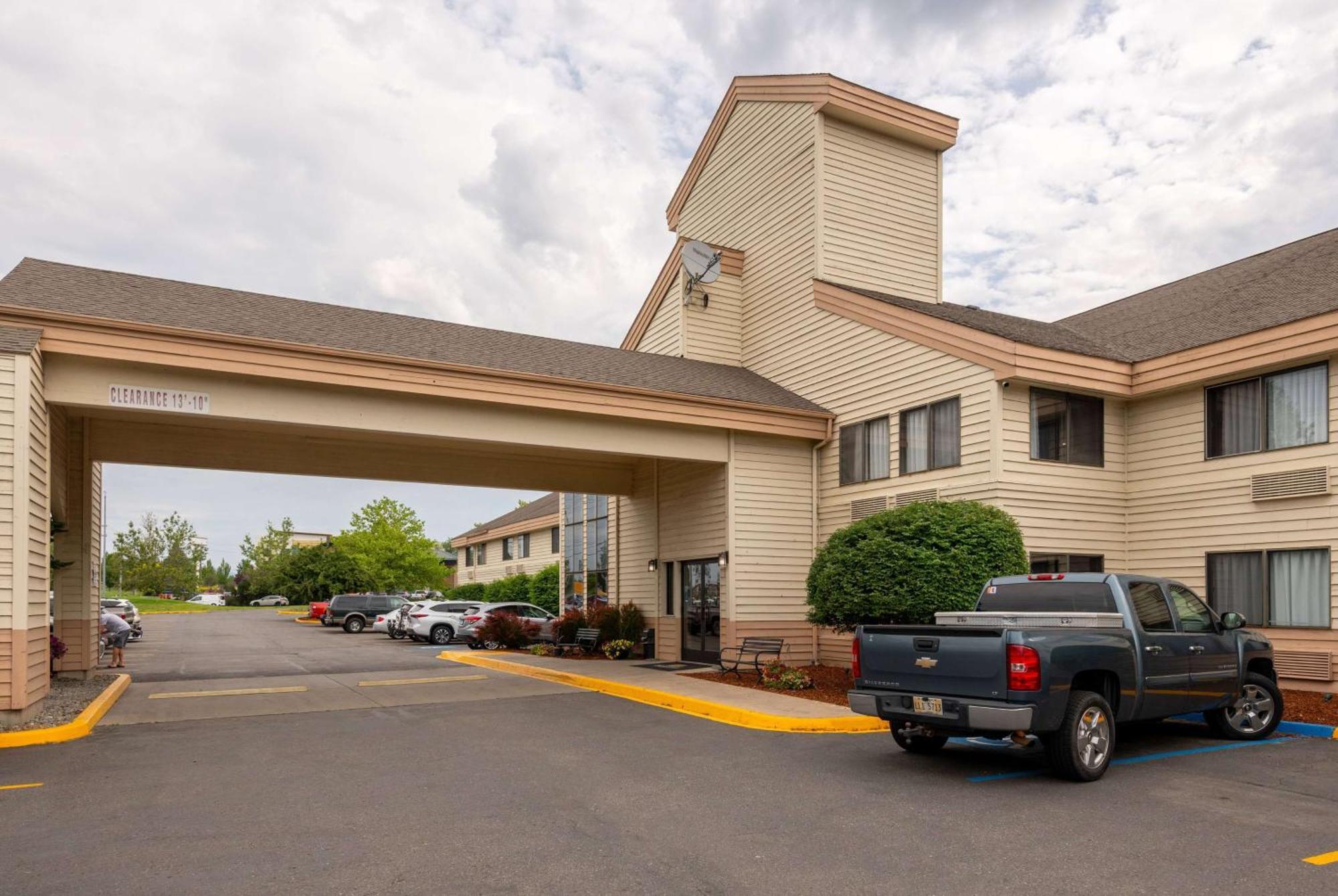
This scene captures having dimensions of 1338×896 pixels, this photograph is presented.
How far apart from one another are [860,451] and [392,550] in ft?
137

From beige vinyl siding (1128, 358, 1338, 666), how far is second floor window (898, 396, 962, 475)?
3.09m

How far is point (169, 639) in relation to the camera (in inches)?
1382

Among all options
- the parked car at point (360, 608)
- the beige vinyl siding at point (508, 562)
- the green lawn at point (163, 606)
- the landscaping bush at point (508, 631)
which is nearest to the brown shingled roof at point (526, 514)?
the beige vinyl siding at point (508, 562)

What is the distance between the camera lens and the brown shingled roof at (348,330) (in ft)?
46.6

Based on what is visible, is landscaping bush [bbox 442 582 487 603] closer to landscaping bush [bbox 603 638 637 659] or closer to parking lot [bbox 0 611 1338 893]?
landscaping bush [bbox 603 638 637 659]

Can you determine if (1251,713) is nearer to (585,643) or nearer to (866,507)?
(866,507)

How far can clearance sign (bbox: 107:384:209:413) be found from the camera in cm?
1348

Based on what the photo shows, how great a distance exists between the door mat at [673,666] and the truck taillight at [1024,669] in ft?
35.4

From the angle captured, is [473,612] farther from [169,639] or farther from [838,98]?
[838,98]

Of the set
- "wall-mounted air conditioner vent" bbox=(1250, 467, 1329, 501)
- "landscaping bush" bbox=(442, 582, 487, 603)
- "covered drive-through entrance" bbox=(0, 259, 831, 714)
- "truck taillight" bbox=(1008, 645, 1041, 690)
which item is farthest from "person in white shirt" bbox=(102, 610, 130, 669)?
"wall-mounted air conditioner vent" bbox=(1250, 467, 1329, 501)

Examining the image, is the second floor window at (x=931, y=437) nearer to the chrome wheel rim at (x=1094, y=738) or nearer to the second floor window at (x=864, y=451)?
the second floor window at (x=864, y=451)

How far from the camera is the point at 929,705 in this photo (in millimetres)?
8766

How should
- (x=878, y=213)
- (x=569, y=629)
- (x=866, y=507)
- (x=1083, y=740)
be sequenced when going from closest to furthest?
1. (x=1083, y=740)
2. (x=866, y=507)
3. (x=878, y=213)
4. (x=569, y=629)

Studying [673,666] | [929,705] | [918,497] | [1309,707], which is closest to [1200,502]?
[1309,707]
